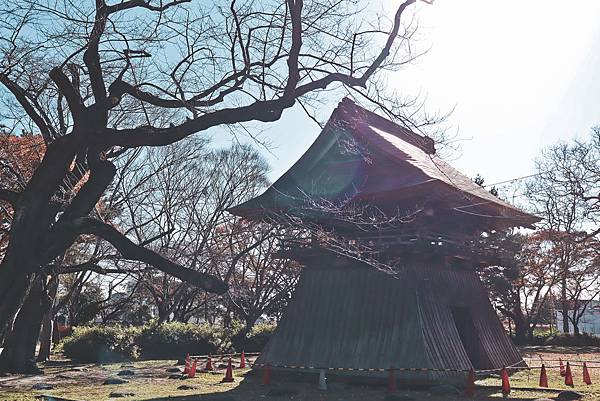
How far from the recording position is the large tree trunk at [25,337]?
17.2 m

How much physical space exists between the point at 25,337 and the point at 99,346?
6.57 metres

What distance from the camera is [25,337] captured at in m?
17.6

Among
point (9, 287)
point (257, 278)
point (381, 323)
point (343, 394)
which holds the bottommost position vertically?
point (343, 394)

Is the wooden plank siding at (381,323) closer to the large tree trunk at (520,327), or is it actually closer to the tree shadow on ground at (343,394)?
the tree shadow on ground at (343,394)

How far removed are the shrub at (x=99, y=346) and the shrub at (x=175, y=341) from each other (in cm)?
84

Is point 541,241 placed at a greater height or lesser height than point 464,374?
greater

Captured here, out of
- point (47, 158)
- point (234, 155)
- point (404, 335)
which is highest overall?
point (234, 155)

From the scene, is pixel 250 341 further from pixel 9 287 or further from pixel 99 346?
pixel 9 287

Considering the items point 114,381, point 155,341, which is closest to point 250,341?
point 155,341


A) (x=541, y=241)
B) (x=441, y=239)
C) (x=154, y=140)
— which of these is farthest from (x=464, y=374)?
(x=541, y=241)

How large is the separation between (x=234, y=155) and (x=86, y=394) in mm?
19569

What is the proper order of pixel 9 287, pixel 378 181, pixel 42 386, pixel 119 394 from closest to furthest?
pixel 9 287, pixel 119 394, pixel 42 386, pixel 378 181

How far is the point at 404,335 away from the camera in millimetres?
14578

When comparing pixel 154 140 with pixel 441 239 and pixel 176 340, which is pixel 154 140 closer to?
pixel 441 239
